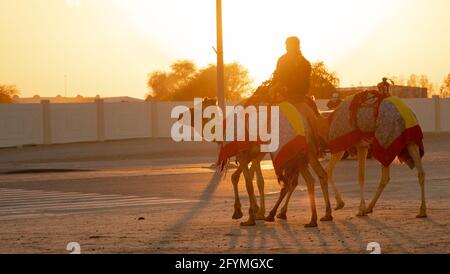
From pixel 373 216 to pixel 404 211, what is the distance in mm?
890

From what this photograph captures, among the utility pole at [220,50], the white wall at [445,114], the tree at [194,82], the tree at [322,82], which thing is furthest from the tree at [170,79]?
the utility pole at [220,50]

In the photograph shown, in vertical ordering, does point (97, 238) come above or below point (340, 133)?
below

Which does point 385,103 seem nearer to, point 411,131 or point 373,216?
point 411,131

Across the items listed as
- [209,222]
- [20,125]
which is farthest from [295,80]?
[20,125]

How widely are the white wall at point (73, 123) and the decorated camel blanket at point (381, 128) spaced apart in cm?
4015

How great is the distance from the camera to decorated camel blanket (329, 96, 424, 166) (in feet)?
58.9

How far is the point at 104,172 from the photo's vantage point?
1400 inches

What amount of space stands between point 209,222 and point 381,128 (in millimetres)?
2918

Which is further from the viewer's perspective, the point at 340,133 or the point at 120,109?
the point at 120,109

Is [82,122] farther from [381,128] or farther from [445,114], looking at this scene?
[381,128]

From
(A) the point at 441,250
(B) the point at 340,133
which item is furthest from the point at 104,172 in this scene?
(A) the point at 441,250

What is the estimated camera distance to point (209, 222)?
1781cm
